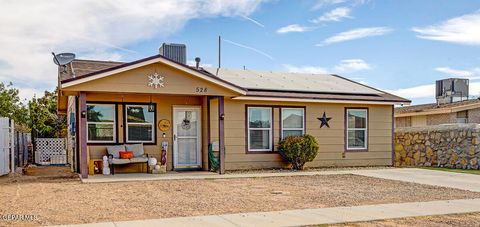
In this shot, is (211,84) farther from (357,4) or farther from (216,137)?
(357,4)

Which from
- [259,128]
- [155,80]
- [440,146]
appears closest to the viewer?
[155,80]

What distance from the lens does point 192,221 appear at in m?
6.50

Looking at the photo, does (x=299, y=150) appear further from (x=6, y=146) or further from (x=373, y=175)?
(x=6, y=146)

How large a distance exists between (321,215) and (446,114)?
17963 mm

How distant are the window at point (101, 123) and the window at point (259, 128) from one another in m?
4.17

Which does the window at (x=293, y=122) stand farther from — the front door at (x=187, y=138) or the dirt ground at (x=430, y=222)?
the dirt ground at (x=430, y=222)

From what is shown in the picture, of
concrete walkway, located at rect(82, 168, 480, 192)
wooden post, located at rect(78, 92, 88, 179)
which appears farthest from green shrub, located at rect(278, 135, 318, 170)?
wooden post, located at rect(78, 92, 88, 179)

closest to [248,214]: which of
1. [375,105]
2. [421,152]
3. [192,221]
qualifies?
[192,221]

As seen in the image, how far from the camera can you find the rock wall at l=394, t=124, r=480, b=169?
50.5ft

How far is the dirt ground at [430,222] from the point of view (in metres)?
6.39

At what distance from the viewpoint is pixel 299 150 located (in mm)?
14148

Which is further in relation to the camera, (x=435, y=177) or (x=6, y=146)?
(x=6, y=146)

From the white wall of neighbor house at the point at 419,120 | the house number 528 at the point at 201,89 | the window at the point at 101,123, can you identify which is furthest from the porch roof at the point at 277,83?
the white wall of neighbor house at the point at 419,120

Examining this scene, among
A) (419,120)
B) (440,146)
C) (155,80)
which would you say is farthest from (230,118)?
(419,120)
